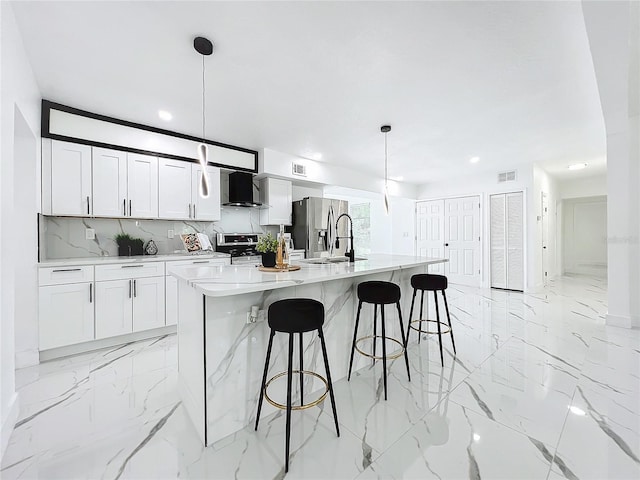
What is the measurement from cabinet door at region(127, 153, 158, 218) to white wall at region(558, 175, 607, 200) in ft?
A: 30.1

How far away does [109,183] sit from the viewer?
3.15 meters

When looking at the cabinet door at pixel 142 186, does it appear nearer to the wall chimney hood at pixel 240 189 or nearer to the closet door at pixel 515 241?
the wall chimney hood at pixel 240 189

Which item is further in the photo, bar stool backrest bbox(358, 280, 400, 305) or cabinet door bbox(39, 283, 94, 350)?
cabinet door bbox(39, 283, 94, 350)

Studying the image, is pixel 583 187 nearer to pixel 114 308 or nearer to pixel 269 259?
pixel 269 259

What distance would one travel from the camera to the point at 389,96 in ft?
8.93

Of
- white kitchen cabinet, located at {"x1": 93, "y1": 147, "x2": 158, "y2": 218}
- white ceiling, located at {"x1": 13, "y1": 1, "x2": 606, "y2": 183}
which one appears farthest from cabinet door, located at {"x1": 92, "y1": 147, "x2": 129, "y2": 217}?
white ceiling, located at {"x1": 13, "y1": 1, "x2": 606, "y2": 183}

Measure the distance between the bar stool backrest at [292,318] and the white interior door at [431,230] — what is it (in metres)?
5.95

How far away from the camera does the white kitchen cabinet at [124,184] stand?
3.09 m

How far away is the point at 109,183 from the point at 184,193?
0.79 m

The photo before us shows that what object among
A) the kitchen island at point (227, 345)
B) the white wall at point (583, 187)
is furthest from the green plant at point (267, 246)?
the white wall at point (583, 187)

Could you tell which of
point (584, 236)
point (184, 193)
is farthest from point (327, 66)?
point (584, 236)

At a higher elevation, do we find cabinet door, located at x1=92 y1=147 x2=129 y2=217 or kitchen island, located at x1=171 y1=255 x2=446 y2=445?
cabinet door, located at x1=92 y1=147 x2=129 y2=217

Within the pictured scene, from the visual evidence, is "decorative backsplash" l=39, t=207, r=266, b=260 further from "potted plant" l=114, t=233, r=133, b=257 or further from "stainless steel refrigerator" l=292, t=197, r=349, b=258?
"stainless steel refrigerator" l=292, t=197, r=349, b=258

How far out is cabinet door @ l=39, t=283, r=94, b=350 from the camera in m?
2.60
